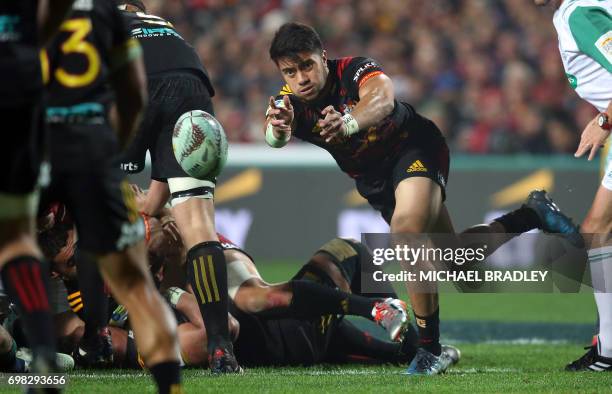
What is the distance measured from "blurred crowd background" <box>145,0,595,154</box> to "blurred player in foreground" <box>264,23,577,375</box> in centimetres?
771

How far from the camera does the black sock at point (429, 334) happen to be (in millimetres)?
6121

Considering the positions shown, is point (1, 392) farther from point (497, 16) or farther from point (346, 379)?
point (497, 16)

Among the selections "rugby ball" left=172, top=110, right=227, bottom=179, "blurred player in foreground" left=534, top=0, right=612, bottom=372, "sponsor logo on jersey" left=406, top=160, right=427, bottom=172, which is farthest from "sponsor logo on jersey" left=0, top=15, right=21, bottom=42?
"blurred player in foreground" left=534, top=0, right=612, bottom=372

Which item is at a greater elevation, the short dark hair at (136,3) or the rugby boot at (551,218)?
the short dark hair at (136,3)

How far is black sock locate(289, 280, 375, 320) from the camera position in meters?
6.21

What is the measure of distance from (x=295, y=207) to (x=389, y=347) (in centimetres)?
671

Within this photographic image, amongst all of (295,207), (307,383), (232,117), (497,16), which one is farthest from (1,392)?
(497,16)

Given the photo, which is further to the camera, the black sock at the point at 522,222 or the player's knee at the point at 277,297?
the black sock at the point at 522,222

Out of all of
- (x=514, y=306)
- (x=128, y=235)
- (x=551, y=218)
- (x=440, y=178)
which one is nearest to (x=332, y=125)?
(x=440, y=178)

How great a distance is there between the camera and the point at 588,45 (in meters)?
6.20

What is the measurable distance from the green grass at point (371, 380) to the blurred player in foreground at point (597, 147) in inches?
9.8

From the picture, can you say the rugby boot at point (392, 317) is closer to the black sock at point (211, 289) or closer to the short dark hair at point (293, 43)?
the black sock at point (211, 289)

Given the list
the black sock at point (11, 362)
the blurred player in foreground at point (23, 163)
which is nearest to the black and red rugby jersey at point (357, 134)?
the black sock at point (11, 362)

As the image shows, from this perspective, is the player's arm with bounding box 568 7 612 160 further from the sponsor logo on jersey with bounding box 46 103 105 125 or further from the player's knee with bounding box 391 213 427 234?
the sponsor logo on jersey with bounding box 46 103 105 125
